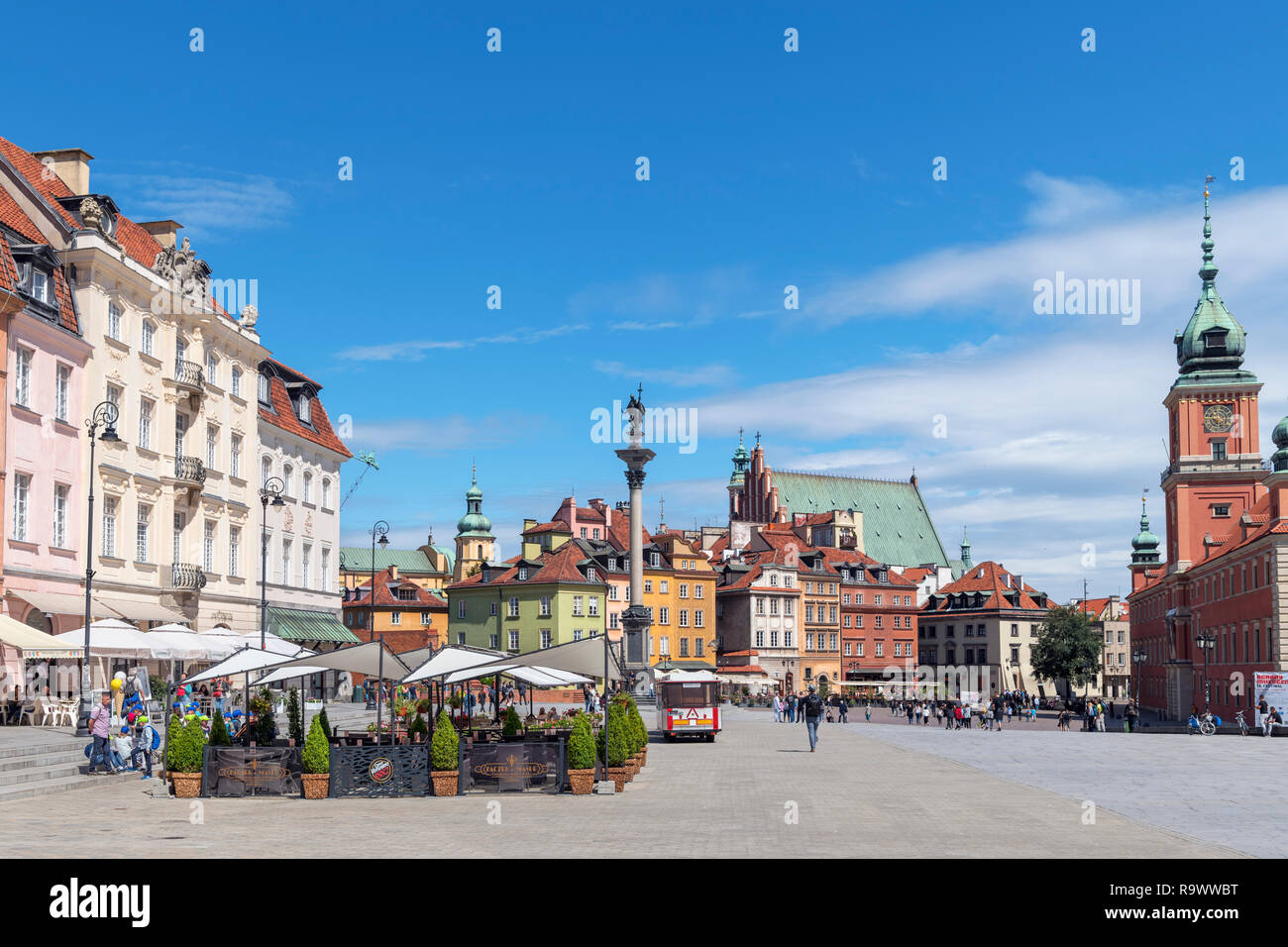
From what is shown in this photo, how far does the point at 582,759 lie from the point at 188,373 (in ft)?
99.3

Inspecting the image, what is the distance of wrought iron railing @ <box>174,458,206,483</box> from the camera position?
47906 millimetres

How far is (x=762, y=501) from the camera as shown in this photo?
148625mm

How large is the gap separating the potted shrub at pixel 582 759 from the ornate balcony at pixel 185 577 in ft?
89.4

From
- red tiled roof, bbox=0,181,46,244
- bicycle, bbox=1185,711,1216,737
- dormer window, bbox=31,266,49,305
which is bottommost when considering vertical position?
bicycle, bbox=1185,711,1216,737

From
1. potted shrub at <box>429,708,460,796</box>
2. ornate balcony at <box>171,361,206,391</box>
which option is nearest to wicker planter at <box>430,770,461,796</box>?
potted shrub at <box>429,708,460,796</box>

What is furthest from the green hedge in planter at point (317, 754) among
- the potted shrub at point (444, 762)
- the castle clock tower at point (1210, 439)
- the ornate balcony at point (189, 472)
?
the castle clock tower at point (1210, 439)

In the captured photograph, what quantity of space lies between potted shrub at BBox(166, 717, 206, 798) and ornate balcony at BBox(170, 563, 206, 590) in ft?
79.6

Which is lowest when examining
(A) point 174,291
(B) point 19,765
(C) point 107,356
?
(B) point 19,765

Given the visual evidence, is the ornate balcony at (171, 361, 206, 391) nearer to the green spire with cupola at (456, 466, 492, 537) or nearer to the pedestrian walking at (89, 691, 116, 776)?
the pedestrian walking at (89, 691, 116, 776)

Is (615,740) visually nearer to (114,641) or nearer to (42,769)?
(42,769)

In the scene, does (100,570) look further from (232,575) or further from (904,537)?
(904,537)

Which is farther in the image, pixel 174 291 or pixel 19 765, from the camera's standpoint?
pixel 174 291

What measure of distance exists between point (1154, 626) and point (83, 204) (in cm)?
9354
